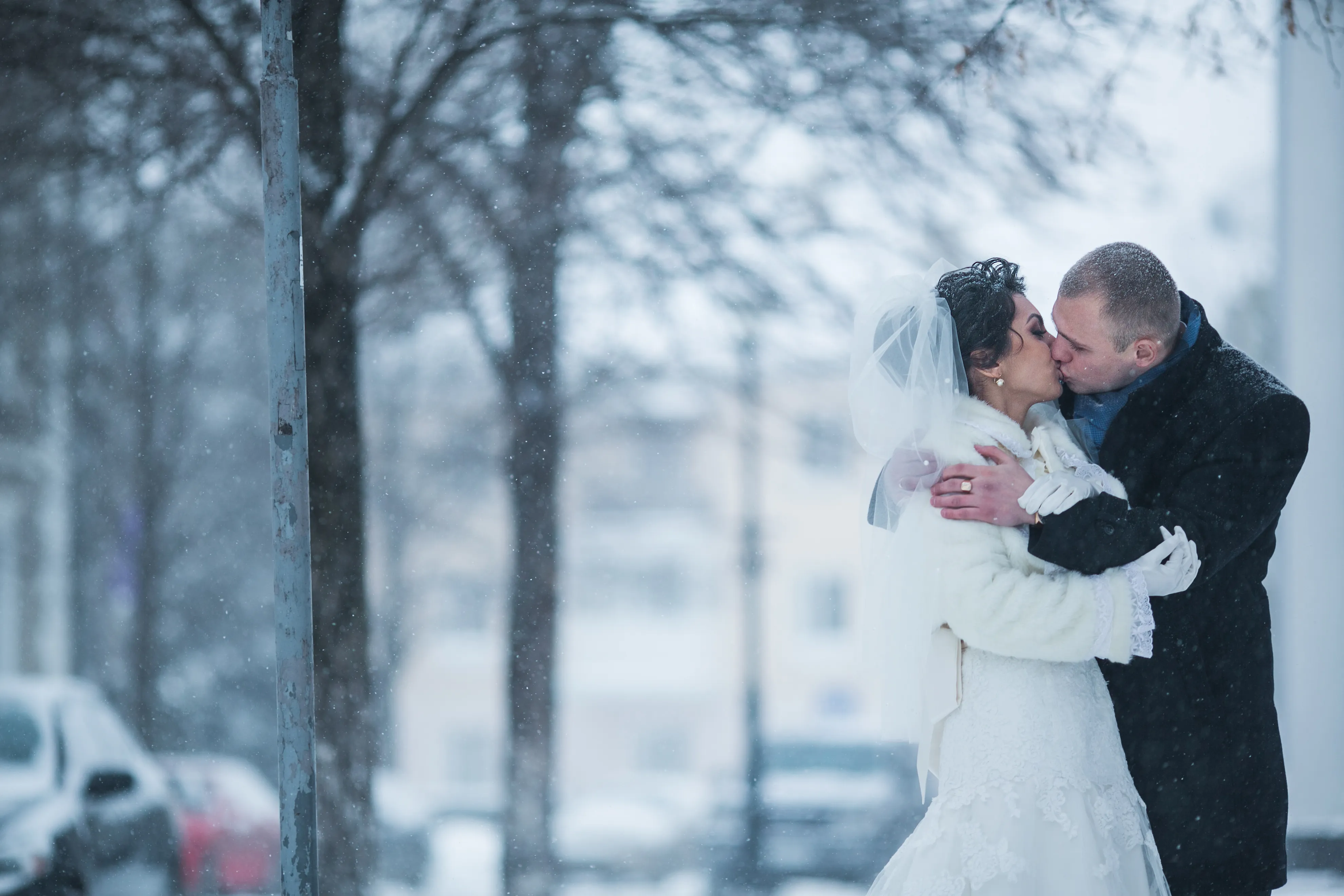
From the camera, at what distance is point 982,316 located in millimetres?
2143

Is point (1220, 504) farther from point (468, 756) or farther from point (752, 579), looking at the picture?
point (468, 756)

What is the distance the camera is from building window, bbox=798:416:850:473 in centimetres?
615

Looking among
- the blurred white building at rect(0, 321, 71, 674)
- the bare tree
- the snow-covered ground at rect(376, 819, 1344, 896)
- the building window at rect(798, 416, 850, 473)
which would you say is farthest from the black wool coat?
the blurred white building at rect(0, 321, 71, 674)

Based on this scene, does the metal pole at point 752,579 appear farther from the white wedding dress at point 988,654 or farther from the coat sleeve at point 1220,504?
the coat sleeve at point 1220,504

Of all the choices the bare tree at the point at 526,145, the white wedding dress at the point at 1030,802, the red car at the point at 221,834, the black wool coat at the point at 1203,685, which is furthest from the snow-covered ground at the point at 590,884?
the white wedding dress at the point at 1030,802

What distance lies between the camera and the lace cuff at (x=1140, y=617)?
1.97 metres

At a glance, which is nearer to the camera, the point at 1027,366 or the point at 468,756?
the point at 1027,366

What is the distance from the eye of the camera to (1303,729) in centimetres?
424

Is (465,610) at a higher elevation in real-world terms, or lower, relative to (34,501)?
lower

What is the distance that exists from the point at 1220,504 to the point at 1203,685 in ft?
1.36

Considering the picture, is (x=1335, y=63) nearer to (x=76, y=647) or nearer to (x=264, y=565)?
(x=264, y=565)

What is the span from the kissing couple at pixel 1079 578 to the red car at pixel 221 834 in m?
4.63

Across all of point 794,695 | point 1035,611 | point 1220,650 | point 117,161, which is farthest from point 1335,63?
point 794,695

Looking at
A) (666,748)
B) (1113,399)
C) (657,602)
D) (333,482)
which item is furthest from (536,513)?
(666,748)
